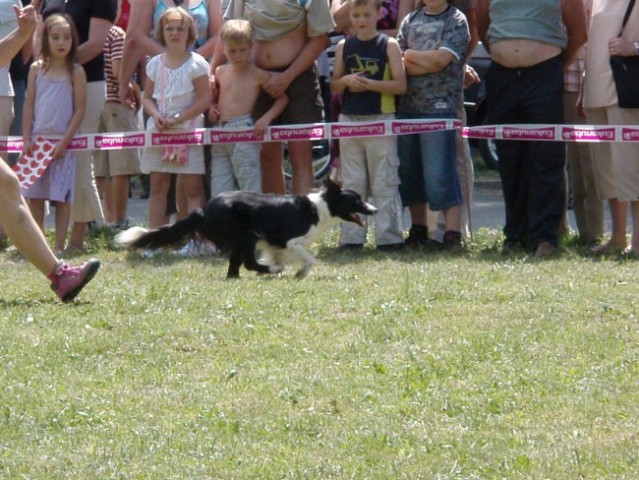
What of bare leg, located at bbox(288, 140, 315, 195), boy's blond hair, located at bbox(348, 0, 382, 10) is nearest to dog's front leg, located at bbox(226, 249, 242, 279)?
bare leg, located at bbox(288, 140, 315, 195)

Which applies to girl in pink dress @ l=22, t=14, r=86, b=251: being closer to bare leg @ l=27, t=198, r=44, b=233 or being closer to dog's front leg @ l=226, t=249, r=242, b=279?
bare leg @ l=27, t=198, r=44, b=233

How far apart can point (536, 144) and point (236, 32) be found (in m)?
2.38

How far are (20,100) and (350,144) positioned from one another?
3.12 m

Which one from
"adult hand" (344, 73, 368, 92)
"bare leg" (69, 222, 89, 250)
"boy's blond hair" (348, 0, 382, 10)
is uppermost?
"boy's blond hair" (348, 0, 382, 10)

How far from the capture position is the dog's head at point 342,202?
931 cm

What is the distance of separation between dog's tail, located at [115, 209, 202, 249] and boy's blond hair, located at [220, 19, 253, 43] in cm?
162

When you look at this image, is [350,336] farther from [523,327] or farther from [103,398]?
[103,398]

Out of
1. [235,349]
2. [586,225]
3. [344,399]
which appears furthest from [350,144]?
[344,399]

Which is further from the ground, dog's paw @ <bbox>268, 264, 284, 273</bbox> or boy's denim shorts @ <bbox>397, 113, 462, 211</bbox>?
boy's denim shorts @ <bbox>397, 113, 462, 211</bbox>

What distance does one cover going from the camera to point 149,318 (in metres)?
7.17

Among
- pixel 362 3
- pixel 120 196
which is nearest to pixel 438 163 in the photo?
pixel 362 3

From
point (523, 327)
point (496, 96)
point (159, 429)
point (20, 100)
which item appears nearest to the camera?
point (159, 429)

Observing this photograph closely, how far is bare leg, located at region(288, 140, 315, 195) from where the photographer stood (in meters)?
10.6

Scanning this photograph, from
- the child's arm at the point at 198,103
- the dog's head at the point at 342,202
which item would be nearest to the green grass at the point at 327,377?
the dog's head at the point at 342,202
